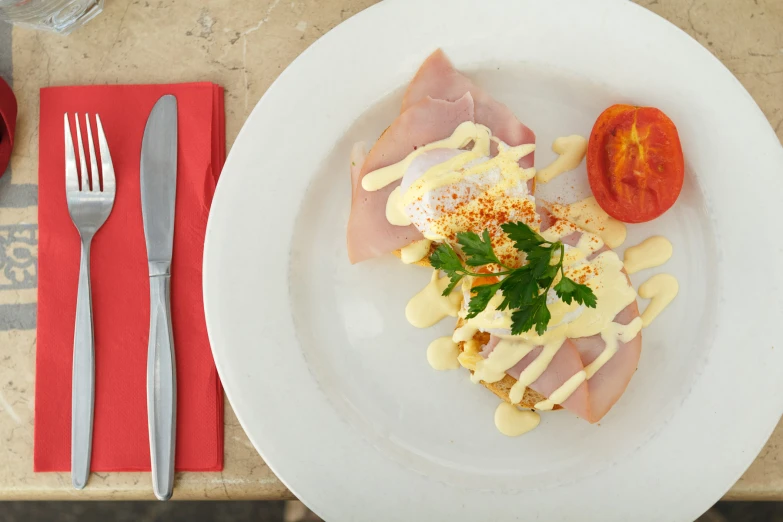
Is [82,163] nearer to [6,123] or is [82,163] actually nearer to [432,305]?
[6,123]

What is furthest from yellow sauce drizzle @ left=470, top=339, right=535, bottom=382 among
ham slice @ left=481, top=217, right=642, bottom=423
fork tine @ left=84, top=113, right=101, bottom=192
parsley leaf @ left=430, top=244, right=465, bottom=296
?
fork tine @ left=84, top=113, right=101, bottom=192

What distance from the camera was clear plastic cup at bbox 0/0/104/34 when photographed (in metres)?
1.80

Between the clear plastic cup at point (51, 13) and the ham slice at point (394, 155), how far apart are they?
111 cm

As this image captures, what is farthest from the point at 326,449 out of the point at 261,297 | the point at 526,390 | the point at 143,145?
the point at 143,145

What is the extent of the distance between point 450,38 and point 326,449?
1379 mm

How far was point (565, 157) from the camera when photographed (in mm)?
1941

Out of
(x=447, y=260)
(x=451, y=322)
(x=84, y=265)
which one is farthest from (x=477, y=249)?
(x=84, y=265)

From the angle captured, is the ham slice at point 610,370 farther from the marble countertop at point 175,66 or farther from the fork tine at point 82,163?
the fork tine at point 82,163

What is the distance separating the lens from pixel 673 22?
1.97 metres

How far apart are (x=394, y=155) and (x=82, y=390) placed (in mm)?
1286

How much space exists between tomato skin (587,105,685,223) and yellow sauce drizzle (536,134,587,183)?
0.09m

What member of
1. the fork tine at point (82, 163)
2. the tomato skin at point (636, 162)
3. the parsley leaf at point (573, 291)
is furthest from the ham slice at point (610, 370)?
the fork tine at point (82, 163)

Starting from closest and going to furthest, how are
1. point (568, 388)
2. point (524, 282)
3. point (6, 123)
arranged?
point (524, 282) < point (568, 388) < point (6, 123)

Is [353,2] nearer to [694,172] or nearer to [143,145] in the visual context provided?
[143,145]
